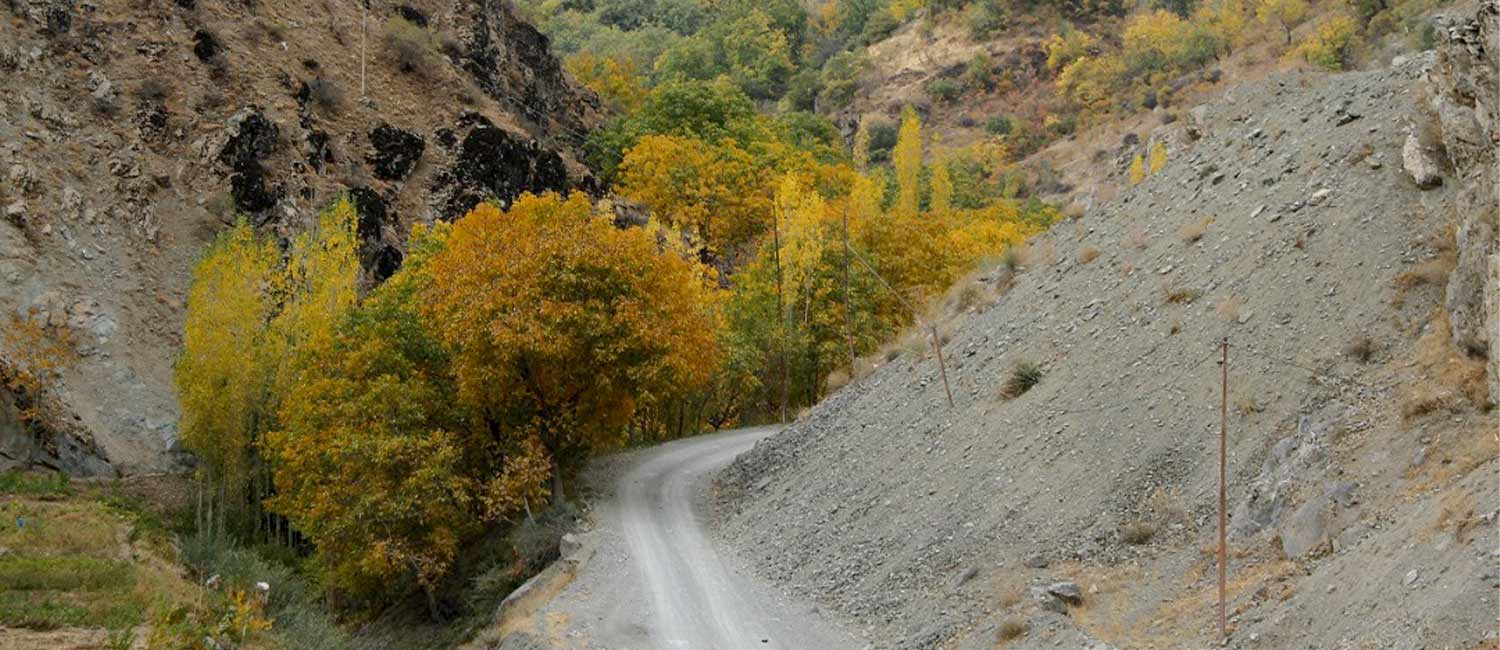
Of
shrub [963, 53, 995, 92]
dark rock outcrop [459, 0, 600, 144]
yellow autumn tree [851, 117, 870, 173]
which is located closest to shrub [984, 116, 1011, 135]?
shrub [963, 53, 995, 92]

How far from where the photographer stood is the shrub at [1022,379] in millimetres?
23125

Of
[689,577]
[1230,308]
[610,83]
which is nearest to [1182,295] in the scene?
[1230,308]

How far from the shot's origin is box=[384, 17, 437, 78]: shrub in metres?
54.5

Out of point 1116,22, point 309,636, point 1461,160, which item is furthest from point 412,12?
point 1116,22

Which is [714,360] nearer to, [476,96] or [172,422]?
[172,422]

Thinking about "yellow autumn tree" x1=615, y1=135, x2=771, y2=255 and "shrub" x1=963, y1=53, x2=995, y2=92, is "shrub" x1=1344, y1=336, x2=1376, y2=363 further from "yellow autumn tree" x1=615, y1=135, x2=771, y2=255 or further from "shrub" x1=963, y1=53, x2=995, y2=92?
"shrub" x1=963, y1=53, x2=995, y2=92

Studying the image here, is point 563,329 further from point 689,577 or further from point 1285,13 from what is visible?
point 1285,13

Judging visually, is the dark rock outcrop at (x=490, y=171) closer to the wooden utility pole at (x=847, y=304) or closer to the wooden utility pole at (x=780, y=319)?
the wooden utility pole at (x=780, y=319)

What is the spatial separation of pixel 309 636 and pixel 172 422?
15.9 meters

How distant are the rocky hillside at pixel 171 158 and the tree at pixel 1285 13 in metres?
66.2

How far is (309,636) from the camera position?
2489cm

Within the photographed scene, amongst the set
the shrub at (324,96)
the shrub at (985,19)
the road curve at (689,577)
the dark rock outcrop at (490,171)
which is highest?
the shrub at (324,96)

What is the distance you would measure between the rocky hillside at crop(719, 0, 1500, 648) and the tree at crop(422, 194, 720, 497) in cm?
393

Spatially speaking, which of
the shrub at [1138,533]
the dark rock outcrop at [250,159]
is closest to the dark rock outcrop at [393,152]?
the dark rock outcrop at [250,159]
